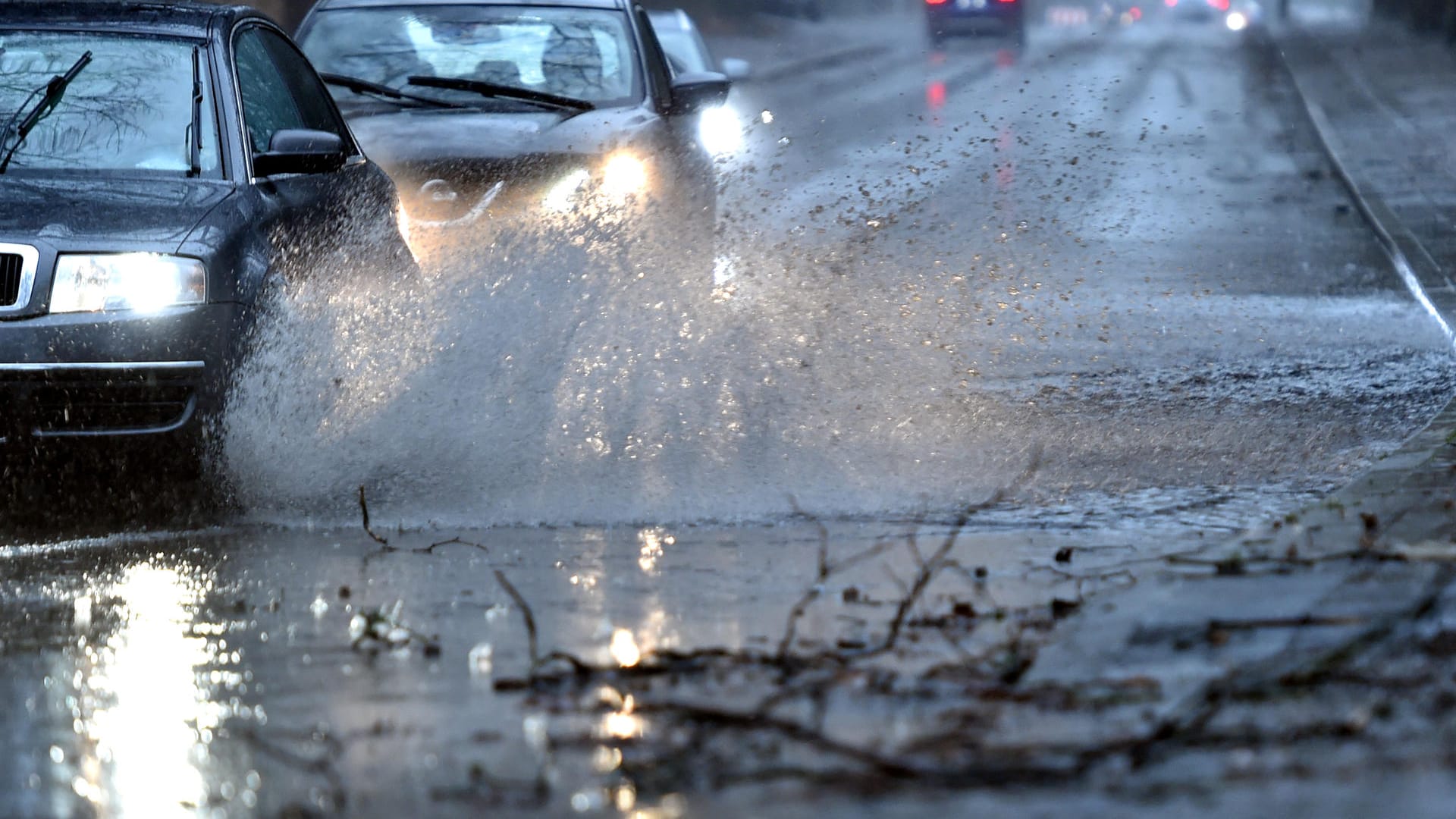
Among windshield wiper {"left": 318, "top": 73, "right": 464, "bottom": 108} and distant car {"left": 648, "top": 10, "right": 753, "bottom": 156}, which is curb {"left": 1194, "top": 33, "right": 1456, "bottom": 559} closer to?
windshield wiper {"left": 318, "top": 73, "right": 464, "bottom": 108}

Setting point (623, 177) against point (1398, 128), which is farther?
point (1398, 128)

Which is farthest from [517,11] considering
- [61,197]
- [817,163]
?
[817,163]

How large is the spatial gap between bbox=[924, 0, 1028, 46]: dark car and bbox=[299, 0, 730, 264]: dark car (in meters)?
32.8

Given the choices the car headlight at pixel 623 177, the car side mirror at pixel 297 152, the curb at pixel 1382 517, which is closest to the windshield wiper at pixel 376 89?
the car headlight at pixel 623 177

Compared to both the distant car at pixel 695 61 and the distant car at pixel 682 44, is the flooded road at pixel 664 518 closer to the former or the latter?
the distant car at pixel 695 61

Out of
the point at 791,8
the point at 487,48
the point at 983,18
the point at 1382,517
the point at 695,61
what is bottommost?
the point at 1382,517

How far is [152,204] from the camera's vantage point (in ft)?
20.1

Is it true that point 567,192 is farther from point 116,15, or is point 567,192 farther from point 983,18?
point 983,18

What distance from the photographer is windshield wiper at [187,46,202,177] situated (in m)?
6.50

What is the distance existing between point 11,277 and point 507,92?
3.57 m

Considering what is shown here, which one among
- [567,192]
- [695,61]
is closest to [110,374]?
[567,192]

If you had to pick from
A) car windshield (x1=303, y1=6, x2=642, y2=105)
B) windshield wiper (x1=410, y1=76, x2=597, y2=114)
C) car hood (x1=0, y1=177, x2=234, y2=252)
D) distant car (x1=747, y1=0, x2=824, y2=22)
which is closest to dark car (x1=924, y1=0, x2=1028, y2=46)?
distant car (x1=747, y1=0, x2=824, y2=22)

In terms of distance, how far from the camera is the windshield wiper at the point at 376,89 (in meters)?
9.02

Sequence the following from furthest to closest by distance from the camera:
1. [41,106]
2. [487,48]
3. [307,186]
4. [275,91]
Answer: [487,48] → [275,91] → [307,186] → [41,106]
